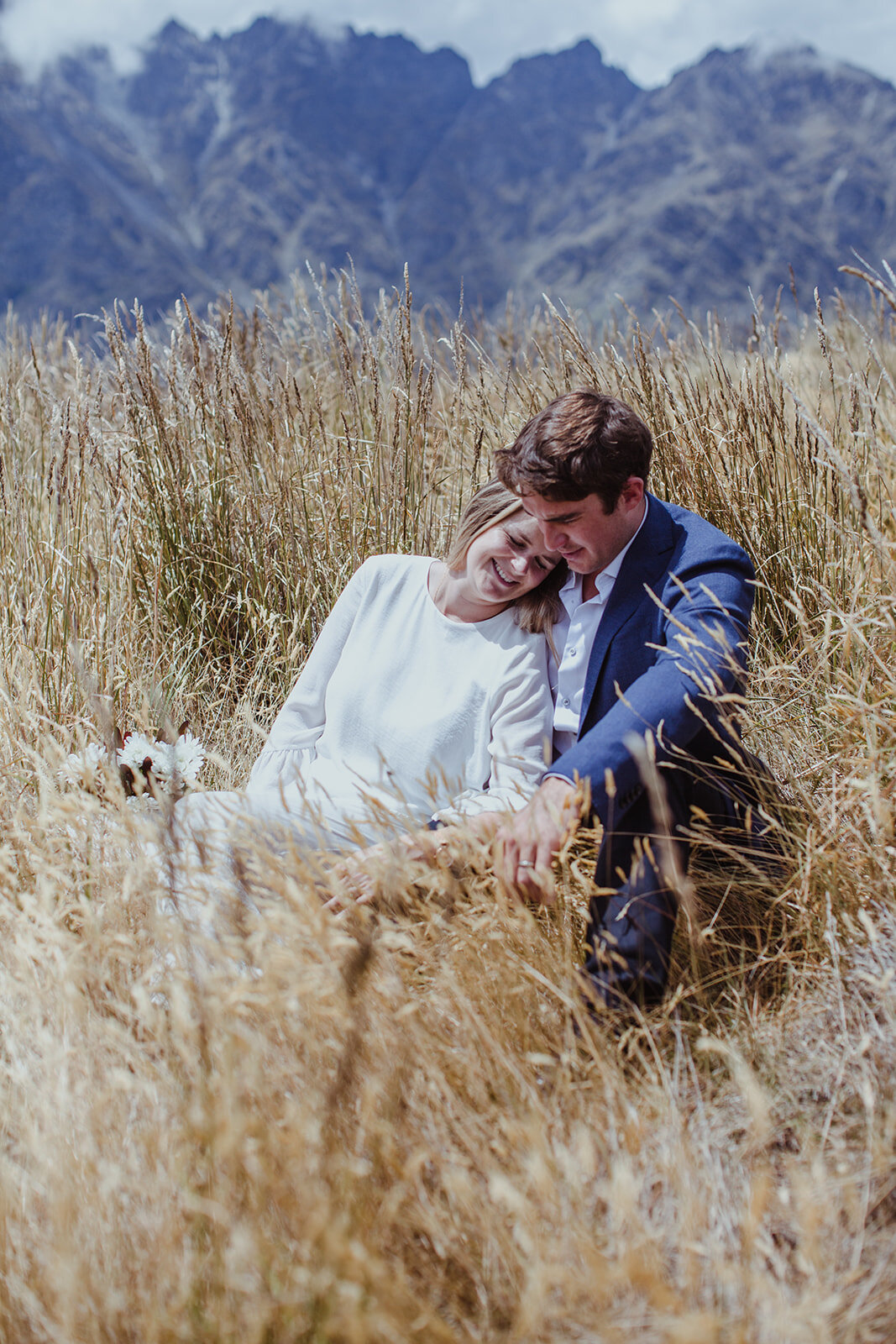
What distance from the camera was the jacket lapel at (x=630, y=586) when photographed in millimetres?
1683

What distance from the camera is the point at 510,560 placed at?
1900 millimetres

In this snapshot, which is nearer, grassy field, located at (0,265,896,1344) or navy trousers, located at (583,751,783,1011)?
grassy field, located at (0,265,896,1344)

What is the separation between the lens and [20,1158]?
120 centimetres

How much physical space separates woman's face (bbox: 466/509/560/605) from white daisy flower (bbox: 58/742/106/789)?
0.90 metres

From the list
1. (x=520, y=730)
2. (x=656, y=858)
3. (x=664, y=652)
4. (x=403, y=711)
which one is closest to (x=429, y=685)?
(x=403, y=711)

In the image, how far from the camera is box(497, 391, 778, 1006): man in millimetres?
1329

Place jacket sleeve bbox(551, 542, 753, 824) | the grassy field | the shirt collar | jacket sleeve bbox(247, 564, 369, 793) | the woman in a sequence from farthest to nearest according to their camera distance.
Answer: jacket sleeve bbox(247, 564, 369, 793), the woman, the shirt collar, jacket sleeve bbox(551, 542, 753, 824), the grassy field

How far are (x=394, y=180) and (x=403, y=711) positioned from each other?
717 feet

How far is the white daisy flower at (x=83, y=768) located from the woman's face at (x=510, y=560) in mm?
898

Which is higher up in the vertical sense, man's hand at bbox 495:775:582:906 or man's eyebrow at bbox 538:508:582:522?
man's eyebrow at bbox 538:508:582:522

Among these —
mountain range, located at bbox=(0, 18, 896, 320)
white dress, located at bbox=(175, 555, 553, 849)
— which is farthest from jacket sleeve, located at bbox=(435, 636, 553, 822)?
mountain range, located at bbox=(0, 18, 896, 320)

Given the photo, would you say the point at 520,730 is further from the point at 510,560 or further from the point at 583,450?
the point at 583,450

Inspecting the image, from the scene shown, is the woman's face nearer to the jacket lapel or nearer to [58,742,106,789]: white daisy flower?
the jacket lapel

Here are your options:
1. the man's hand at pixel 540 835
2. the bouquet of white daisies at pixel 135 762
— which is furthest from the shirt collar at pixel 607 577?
the bouquet of white daisies at pixel 135 762
